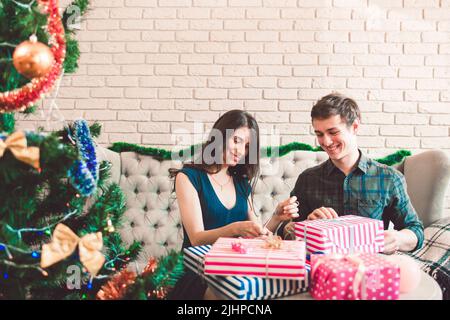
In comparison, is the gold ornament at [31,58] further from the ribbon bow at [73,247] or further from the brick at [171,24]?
the brick at [171,24]

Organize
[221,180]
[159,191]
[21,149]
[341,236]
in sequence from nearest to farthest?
[21,149]
[341,236]
[221,180]
[159,191]

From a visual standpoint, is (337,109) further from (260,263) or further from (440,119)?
(440,119)

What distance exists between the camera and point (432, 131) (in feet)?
8.66

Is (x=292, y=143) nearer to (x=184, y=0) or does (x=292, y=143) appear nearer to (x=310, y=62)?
(x=310, y=62)

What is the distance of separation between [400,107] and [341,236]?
1.82m

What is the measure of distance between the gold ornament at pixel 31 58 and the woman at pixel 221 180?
0.88 m

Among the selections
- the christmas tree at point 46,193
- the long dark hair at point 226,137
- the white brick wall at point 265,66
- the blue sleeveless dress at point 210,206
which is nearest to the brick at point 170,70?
the white brick wall at point 265,66

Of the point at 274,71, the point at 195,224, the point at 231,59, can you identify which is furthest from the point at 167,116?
the point at 195,224

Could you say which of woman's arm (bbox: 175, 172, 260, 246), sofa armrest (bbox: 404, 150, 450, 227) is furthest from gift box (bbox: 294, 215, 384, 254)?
sofa armrest (bbox: 404, 150, 450, 227)

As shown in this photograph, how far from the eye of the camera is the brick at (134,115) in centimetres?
278

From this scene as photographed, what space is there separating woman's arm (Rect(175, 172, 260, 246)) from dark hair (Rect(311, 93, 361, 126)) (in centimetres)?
65

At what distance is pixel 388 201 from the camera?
5.62 feet

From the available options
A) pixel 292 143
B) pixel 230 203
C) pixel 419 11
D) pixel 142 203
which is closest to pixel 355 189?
pixel 230 203

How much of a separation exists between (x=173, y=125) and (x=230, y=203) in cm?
113
